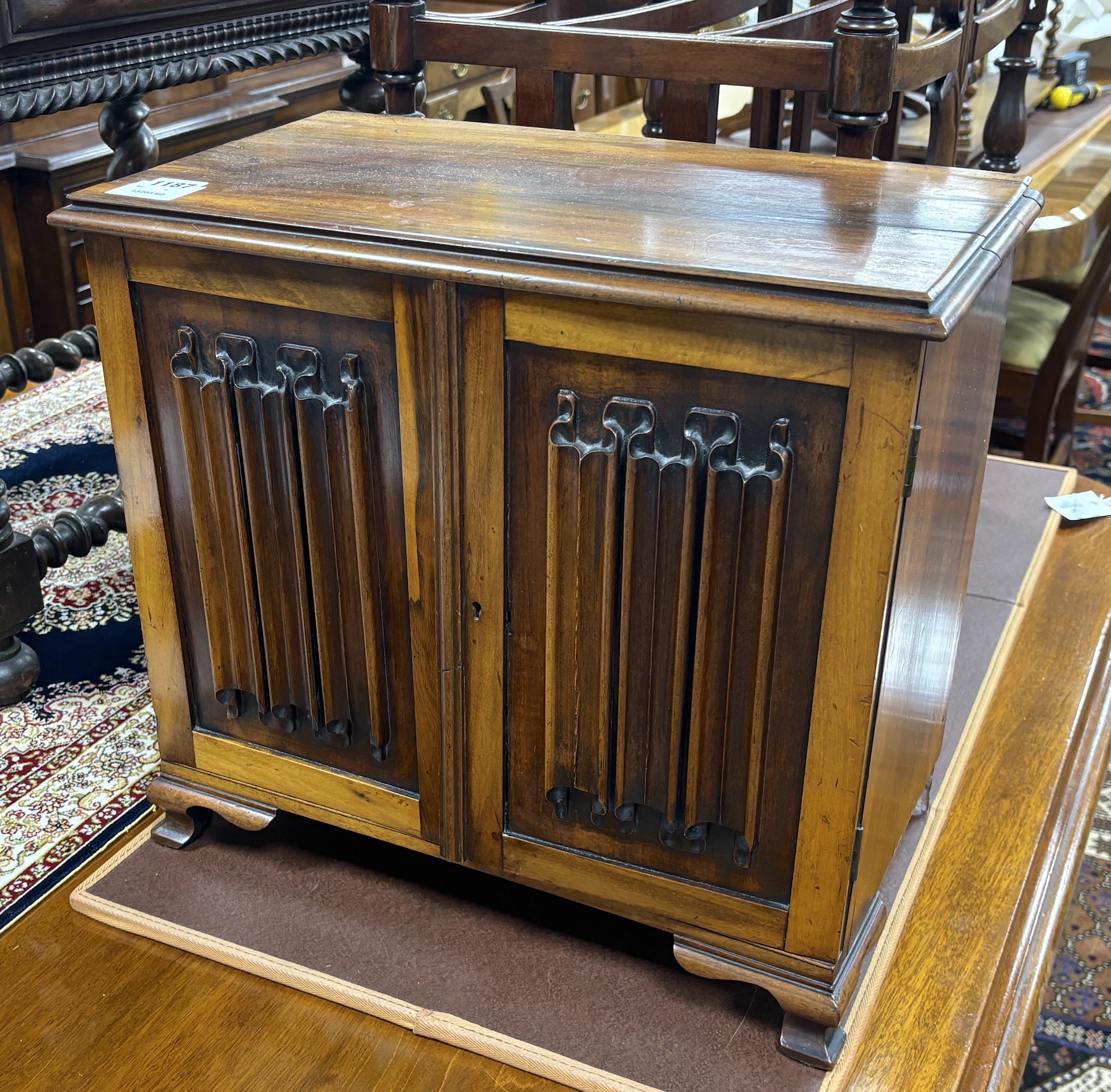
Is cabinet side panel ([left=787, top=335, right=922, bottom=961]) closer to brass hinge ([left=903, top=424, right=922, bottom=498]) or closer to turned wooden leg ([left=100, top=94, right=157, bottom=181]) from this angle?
brass hinge ([left=903, top=424, right=922, bottom=498])

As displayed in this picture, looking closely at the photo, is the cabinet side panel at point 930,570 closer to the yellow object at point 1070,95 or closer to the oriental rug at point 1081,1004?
the oriental rug at point 1081,1004

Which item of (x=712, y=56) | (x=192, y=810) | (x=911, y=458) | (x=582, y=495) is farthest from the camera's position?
(x=712, y=56)

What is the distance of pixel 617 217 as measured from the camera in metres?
1.11

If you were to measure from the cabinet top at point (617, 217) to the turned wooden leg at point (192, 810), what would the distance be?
0.64 metres

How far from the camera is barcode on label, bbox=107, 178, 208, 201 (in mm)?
1164

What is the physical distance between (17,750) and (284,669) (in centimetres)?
62

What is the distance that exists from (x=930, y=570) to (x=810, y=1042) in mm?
465

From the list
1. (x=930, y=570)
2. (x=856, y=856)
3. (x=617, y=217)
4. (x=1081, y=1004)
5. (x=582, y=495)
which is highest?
(x=617, y=217)

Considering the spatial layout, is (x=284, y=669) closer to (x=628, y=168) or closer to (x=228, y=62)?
(x=628, y=168)

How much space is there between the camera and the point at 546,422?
42.8 inches

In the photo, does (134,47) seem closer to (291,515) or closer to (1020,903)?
(291,515)

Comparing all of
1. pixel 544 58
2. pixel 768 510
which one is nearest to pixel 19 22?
pixel 544 58

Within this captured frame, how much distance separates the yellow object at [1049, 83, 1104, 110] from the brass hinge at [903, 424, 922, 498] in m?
3.10

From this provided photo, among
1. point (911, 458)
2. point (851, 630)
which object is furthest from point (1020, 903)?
point (911, 458)
